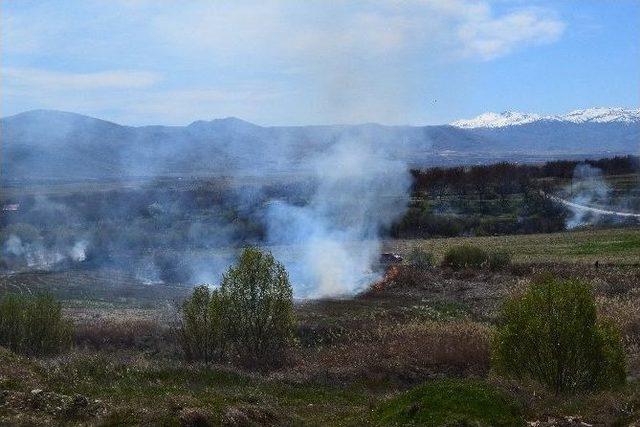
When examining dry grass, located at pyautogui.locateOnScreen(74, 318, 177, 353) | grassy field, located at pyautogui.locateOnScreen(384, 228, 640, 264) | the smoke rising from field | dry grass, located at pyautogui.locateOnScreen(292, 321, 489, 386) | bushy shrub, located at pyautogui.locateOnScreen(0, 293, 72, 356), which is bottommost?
dry grass, located at pyautogui.locateOnScreen(74, 318, 177, 353)

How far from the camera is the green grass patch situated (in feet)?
40.7

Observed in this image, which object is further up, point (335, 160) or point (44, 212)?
point (335, 160)

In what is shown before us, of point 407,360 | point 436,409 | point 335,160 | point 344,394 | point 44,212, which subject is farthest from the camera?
point 44,212

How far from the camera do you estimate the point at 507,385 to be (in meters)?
15.5

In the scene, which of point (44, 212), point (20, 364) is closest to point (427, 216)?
point (44, 212)

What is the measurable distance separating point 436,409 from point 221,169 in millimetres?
170501

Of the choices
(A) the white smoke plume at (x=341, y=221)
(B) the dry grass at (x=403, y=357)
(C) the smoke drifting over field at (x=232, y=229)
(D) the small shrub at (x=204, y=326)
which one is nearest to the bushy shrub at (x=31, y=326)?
(D) the small shrub at (x=204, y=326)

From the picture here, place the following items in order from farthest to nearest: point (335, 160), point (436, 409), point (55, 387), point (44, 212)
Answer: point (44, 212), point (335, 160), point (55, 387), point (436, 409)

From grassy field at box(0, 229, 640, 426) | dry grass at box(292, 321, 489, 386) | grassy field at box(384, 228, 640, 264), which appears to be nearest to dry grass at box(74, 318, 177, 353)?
grassy field at box(0, 229, 640, 426)

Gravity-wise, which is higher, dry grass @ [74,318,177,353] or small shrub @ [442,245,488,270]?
small shrub @ [442,245,488,270]

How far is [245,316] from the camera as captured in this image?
72.0ft

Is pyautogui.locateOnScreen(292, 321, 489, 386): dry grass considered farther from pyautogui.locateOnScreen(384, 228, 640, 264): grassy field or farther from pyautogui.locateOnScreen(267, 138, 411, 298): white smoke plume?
pyautogui.locateOnScreen(384, 228, 640, 264): grassy field

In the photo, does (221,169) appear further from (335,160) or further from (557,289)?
(557,289)

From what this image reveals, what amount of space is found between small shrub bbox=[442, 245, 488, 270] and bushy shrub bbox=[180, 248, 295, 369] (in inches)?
993
